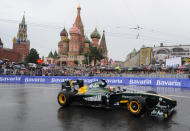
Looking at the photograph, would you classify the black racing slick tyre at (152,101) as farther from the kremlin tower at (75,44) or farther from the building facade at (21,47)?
the building facade at (21,47)

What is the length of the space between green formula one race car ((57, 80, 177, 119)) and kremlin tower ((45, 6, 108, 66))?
325 ft

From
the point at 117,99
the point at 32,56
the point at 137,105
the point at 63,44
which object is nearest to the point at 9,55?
the point at 63,44

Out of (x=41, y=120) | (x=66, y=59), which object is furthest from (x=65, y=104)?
(x=66, y=59)

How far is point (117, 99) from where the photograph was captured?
355 inches

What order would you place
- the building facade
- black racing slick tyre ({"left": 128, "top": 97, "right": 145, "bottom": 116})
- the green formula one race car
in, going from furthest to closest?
the building facade → the green formula one race car → black racing slick tyre ({"left": 128, "top": 97, "right": 145, "bottom": 116})

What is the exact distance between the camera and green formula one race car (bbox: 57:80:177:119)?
802cm

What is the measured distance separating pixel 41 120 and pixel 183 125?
5.47m

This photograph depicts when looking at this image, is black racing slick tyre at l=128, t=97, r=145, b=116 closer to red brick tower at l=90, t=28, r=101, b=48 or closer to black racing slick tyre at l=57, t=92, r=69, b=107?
black racing slick tyre at l=57, t=92, r=69, b=107

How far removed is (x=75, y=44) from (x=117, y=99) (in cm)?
10425

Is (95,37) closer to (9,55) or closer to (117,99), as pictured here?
(9,55)

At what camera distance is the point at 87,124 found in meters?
7.23

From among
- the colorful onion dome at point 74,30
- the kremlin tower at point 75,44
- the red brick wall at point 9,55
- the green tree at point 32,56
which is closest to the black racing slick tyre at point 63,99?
the green tree at point 32,56

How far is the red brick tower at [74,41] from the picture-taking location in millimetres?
109562

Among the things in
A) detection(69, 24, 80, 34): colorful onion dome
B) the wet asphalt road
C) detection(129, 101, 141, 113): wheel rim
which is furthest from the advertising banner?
detection(69, 24, 80, 34): colorful onion dome
